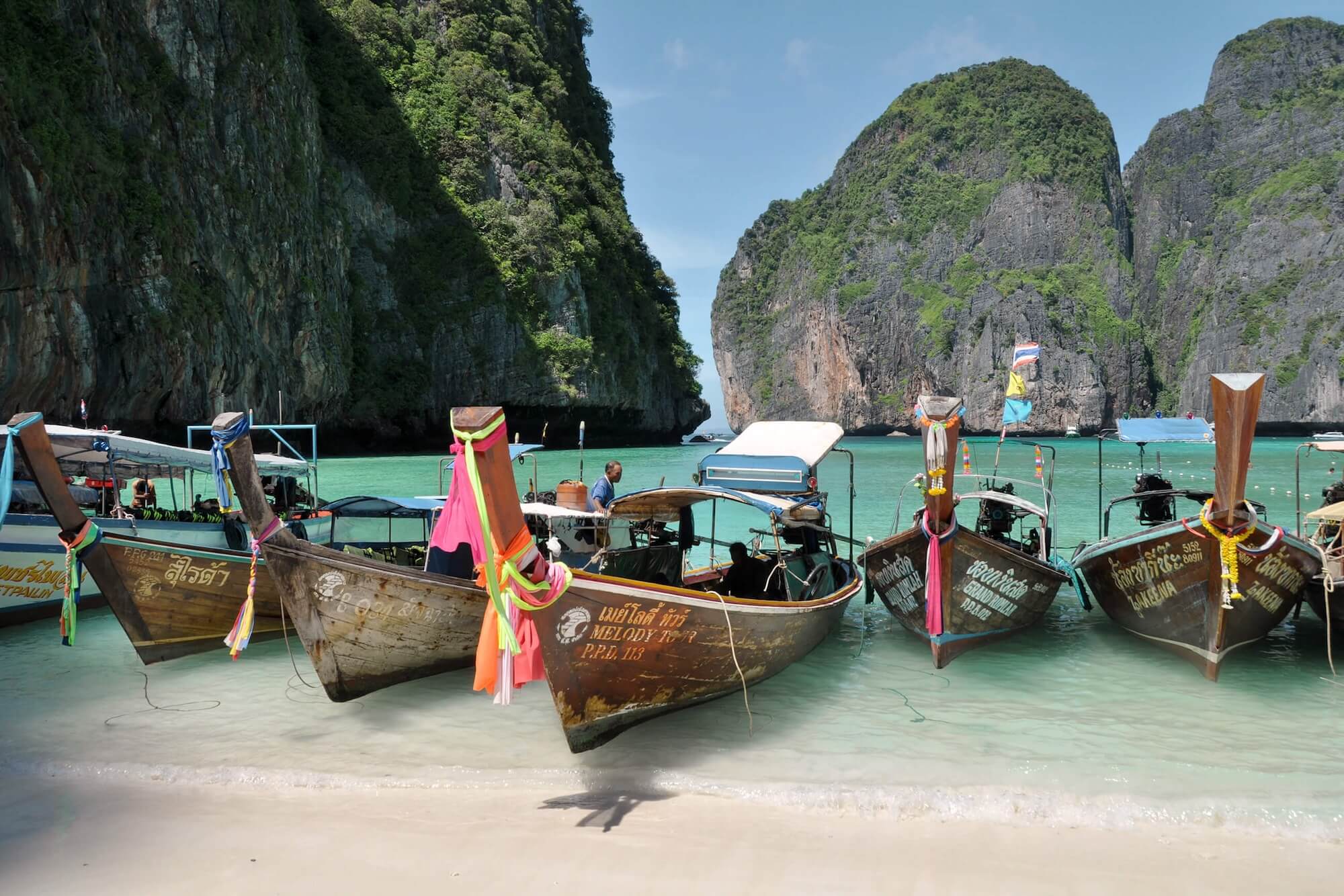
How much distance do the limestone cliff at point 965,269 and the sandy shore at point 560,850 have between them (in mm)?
90686

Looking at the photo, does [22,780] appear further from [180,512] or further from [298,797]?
[180,512]

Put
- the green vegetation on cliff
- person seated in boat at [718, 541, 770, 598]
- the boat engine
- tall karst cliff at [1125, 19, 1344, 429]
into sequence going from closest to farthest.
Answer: person seated in boat at [718, 541, 770, 598] → the boat engine → the green vegetation on cliff → tall karst cliff at [1125, 19, 1344, 429]

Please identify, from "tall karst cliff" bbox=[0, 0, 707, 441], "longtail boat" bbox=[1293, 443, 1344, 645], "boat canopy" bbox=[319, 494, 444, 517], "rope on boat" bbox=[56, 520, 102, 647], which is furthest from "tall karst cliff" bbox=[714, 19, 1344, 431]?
"rope on boat" bbox=[56, 520, 102, 647]

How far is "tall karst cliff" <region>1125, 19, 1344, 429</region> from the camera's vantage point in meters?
82.1

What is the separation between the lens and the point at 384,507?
9352 mm

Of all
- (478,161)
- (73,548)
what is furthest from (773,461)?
(478,161)

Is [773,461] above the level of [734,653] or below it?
above

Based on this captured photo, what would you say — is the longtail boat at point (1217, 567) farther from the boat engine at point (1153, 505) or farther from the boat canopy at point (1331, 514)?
the boat engine at point (1153, 505)

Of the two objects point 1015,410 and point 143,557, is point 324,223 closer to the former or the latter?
point 143,557

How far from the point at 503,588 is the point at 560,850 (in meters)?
1.50

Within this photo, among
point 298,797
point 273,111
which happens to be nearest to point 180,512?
point 298,797

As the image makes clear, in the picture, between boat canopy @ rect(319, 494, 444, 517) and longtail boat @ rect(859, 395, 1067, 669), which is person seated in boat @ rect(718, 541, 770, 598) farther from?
boat canopy @ rect(319, 494, 444, 517)

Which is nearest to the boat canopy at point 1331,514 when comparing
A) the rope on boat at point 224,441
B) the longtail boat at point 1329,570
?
the longtail boat at point 1329,570

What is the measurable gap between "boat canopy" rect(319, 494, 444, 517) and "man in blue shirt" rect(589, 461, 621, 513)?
1725mm
